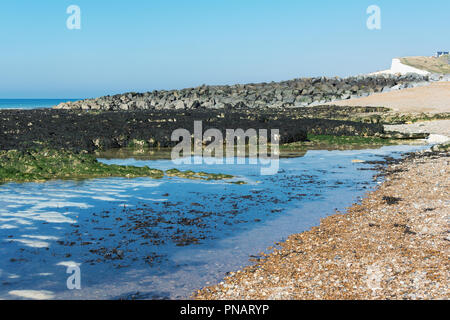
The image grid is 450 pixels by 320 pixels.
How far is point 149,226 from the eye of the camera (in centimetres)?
1090

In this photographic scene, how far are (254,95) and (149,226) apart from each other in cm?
6009

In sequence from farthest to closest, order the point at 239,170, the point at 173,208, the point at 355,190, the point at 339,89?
the point at 339,89
the point at 239,170
the point at 355,190
the point at 173,208

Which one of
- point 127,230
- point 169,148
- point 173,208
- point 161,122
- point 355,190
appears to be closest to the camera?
point 127,230

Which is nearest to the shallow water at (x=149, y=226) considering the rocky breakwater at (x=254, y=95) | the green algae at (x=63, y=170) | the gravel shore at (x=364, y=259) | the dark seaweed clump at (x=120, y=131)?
the gravel shore at (x=364, y=259)

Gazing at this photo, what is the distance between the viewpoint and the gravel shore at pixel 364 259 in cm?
700

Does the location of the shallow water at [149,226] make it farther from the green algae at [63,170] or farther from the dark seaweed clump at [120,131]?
the dark seaweed clump at [120,131]

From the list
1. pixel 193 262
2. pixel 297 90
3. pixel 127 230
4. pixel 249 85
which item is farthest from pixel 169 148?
pixel 249 85

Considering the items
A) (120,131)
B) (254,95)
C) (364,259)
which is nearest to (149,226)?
(364,259)

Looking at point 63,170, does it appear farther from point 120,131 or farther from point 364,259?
point 364,259

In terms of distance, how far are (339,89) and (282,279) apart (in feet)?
217

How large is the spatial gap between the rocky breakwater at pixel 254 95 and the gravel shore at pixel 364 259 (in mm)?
52105

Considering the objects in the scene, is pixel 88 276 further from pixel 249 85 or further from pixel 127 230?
pixel 249 85

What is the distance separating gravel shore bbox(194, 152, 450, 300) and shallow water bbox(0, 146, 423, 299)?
0.58 metres

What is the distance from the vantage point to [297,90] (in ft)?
233
